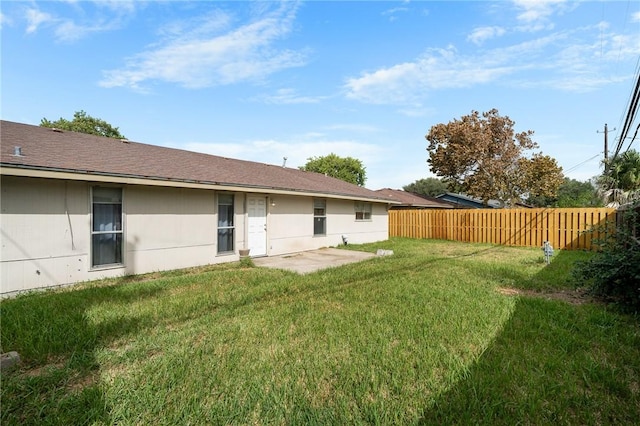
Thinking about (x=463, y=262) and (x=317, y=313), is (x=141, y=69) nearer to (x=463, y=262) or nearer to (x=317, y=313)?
(x=317, y=313)

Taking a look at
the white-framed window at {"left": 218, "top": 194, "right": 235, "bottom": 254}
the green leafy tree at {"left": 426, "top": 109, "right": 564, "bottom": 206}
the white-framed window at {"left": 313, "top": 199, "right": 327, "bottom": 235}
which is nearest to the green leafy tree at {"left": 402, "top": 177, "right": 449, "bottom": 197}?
the green leafy tree at {"left": 426, "top": 109, "right": 564, "bottom": 206}

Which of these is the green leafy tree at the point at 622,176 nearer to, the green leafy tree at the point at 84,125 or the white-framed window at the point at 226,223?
the white-framed window at the point at 226,223

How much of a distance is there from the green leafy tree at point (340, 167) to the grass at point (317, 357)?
3730 centimetres

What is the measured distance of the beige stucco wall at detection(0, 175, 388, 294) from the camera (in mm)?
5656

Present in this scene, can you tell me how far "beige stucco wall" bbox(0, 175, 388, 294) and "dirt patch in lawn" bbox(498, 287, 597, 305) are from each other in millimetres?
6920

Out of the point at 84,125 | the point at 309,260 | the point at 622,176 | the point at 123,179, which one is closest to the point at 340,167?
the point at 84,125

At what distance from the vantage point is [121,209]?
276 inches

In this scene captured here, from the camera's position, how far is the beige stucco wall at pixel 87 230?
5.66 metres

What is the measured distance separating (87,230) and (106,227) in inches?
14.7

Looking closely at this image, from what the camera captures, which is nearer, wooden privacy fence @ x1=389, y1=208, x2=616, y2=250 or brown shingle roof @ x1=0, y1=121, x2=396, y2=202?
brown shingle roof @ x1=0, y1=121, x2=396, y2=202

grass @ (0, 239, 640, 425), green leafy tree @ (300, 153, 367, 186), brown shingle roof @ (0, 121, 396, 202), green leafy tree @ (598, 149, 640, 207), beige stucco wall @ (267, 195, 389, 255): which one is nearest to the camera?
grass @ (0, 239, 640, 425)

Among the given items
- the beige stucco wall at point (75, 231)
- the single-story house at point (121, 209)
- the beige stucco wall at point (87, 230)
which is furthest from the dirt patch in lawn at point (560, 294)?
the beige stucco wall at point (75, 231)

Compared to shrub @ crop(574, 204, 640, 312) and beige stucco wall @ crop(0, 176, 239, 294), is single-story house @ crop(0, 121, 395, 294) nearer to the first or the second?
beige stucco wall @ crop(0, 176, 239, 294)

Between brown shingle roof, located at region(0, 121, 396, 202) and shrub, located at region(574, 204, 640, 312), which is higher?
brown shingle roof, located at region(0, 121, 396, 202)
